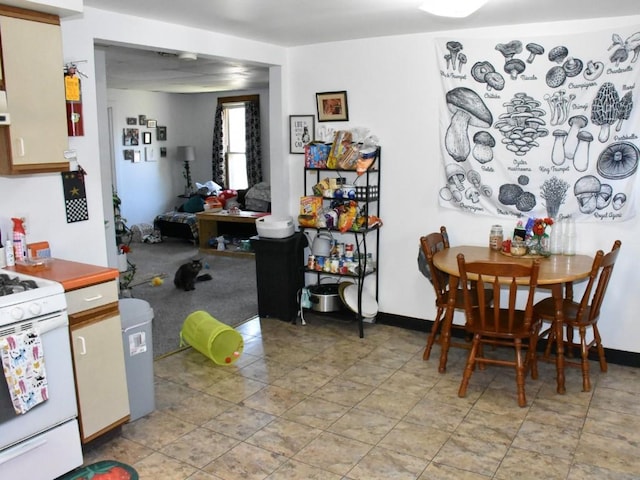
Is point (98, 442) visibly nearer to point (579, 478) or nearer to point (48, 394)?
point (48, 394)

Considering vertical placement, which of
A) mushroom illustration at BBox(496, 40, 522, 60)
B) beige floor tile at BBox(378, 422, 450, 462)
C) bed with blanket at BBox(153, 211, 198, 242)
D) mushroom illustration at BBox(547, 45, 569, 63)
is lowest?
beige floor tile at BBox(378, 422, 450, 462)

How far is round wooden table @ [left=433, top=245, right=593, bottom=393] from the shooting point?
3.16 metres

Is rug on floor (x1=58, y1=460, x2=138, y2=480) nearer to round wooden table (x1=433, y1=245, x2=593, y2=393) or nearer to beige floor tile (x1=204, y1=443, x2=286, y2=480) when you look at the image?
beige floor tile (x1=204, y1=443, x2=286, y2=480)

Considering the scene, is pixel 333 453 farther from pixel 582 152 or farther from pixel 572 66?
pixel 572 66

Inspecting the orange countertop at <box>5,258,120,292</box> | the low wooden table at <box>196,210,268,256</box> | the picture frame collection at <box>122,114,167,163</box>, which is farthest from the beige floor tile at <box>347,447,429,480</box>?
the picture frame collection at <box>122,114,167,163</box>

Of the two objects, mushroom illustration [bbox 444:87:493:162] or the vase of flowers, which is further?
mushroom illustration [bbox 444:87:493:162]

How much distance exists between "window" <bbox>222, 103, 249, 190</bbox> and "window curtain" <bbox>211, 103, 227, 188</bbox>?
0.07 meters

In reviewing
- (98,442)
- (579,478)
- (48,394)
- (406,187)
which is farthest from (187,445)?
Answer: (406,187)

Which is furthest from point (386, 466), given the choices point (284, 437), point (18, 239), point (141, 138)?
point (141, 138)

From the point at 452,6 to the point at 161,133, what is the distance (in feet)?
22.7

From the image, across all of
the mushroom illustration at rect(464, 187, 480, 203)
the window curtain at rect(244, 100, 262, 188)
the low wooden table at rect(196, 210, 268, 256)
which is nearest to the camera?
the mushroom illustration at rect(464, 187, 480, 203)

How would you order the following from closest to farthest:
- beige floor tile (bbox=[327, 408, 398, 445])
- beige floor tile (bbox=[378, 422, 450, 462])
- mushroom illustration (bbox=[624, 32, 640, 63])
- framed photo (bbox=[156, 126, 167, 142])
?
beige floor tile (bbox=[378, 422, 450, 462])
beige floor tile (bbox=[327, 408, 398, 445])
mushroom illustration (bbox=[624, 32, 640, 63])
framed photo (bbox=[156, 126, 167, 142])

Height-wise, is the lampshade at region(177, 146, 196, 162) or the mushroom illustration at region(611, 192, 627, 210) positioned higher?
the lampshade at region(177, 146, 196, 162)

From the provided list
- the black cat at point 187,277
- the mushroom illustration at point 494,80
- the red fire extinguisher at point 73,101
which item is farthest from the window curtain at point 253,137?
the red fire extinguisher at point 73,101
